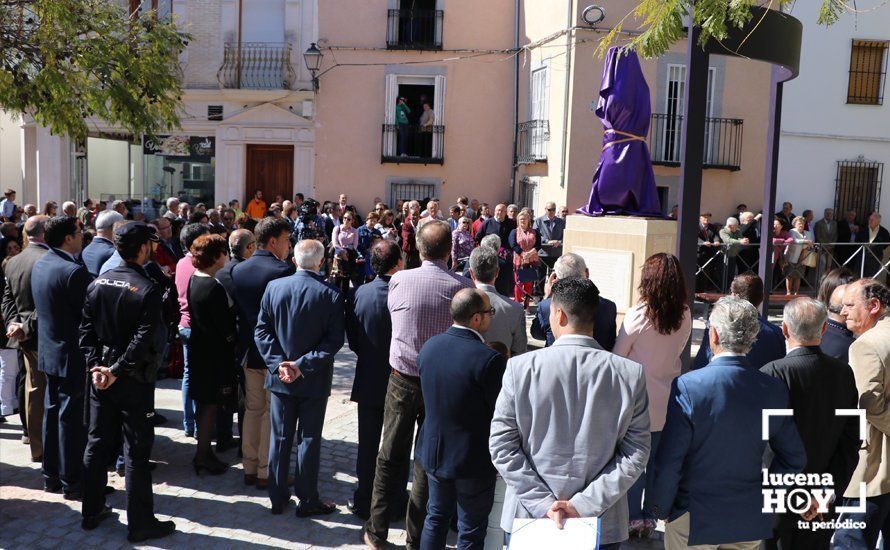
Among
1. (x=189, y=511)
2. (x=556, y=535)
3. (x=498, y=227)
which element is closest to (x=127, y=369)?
(x=189, y=511)

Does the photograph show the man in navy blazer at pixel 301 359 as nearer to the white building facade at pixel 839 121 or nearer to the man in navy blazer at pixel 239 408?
the man in navy blazer at pixel 239 408

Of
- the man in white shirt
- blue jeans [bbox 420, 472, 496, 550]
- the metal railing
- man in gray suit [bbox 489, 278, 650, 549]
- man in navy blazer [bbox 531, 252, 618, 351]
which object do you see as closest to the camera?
man in gray suit [bbox 489, 278, 650, 549]

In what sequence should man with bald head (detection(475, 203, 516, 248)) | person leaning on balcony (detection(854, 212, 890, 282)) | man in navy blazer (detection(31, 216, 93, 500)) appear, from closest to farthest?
man in navy blazer (detection(31, 216, 93, 500)) → man with bald head (detection(475, 203, 516, 248)) → person leaning on balcony (detection(854, 212, 890, 282))

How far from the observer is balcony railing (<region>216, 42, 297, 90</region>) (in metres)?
19.6

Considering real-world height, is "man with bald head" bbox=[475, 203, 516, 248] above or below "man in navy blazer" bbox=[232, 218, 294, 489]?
above

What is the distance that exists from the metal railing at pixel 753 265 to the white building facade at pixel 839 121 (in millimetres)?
3310

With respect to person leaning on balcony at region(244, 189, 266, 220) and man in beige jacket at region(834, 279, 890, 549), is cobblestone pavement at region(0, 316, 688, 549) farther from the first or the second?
person leaning on balcony at region(244, 189, 266, 220)

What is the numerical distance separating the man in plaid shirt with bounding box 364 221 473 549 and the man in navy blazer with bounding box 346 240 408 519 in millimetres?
265

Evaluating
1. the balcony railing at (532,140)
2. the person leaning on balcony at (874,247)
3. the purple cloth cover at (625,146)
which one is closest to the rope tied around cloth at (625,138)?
the purple cloth cover at (625,146)

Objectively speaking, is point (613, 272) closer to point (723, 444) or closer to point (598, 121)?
point (723, 444)

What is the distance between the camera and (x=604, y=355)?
128 inches

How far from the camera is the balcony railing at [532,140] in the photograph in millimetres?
18272

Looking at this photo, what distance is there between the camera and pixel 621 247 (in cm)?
830

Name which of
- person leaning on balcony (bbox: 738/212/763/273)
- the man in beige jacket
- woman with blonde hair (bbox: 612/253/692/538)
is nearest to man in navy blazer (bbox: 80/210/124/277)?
woman with blonde hair (bbox: 612/253/692/538)
